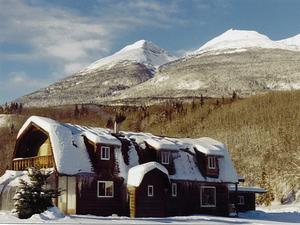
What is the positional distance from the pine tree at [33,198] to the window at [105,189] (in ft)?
19.4

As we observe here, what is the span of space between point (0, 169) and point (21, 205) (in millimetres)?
47012

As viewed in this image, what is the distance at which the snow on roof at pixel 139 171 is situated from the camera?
36.8 m

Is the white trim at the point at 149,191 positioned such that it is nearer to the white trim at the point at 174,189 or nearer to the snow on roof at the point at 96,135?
the white trim at the point at 174,189

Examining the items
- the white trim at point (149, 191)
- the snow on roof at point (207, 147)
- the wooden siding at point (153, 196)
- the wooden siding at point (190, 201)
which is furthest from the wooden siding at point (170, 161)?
the snow on roof at point (207, 147)

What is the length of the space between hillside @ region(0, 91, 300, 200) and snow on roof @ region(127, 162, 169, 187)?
1012 inches

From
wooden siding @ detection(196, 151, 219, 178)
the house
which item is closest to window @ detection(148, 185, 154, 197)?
the house

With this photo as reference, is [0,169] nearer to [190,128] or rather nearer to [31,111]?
[190,128]

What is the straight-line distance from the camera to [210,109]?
112 meters

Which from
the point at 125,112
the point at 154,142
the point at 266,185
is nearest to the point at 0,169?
the point at 266,185

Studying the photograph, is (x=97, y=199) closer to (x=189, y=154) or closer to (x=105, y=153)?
(x=105, y=153)

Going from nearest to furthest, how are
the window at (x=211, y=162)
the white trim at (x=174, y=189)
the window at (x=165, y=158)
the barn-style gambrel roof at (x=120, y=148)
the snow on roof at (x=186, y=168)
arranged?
the barn-style gambrel roof at (x=120, y=148)
the white trim at (x=174, y=189)
the window at (x=165, y=158)
the snow on roof at (x=186, y=168)
the window at (x=211, y=162)

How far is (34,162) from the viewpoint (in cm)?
3828

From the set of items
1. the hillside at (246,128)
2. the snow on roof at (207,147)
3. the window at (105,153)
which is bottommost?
the window at (105,153)

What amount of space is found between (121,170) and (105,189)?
63.3 inches
